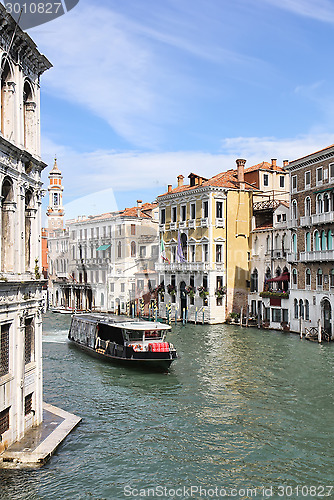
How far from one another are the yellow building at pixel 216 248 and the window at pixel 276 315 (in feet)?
14.2

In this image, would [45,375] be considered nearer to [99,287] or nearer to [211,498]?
[211,498]

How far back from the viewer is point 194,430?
14.8 meters

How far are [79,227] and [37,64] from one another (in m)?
48.2

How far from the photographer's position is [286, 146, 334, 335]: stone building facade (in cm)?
2967

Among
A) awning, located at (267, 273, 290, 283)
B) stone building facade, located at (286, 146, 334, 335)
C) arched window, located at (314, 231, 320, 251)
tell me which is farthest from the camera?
awning, located at (267, 273, 290, 283)

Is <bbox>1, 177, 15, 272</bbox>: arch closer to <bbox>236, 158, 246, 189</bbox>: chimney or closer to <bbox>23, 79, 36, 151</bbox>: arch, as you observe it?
<bbox>23, 79, 36, 151</bbox>: arch

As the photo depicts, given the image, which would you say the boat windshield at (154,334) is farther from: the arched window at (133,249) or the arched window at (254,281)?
the arched window at (133,249)

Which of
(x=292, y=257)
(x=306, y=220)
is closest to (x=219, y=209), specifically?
(x=292, y=257)

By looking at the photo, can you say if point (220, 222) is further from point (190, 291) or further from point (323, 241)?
point (323, 241)

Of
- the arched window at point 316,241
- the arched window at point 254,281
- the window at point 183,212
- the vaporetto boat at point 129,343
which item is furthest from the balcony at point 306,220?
the window at point 183,212

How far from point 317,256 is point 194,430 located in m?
18.0

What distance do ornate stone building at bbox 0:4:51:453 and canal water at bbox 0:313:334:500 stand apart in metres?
1.43

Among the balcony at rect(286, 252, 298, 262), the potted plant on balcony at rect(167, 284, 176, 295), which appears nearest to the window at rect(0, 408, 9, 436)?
the balcony at rect(286, 252, 298, 262)
